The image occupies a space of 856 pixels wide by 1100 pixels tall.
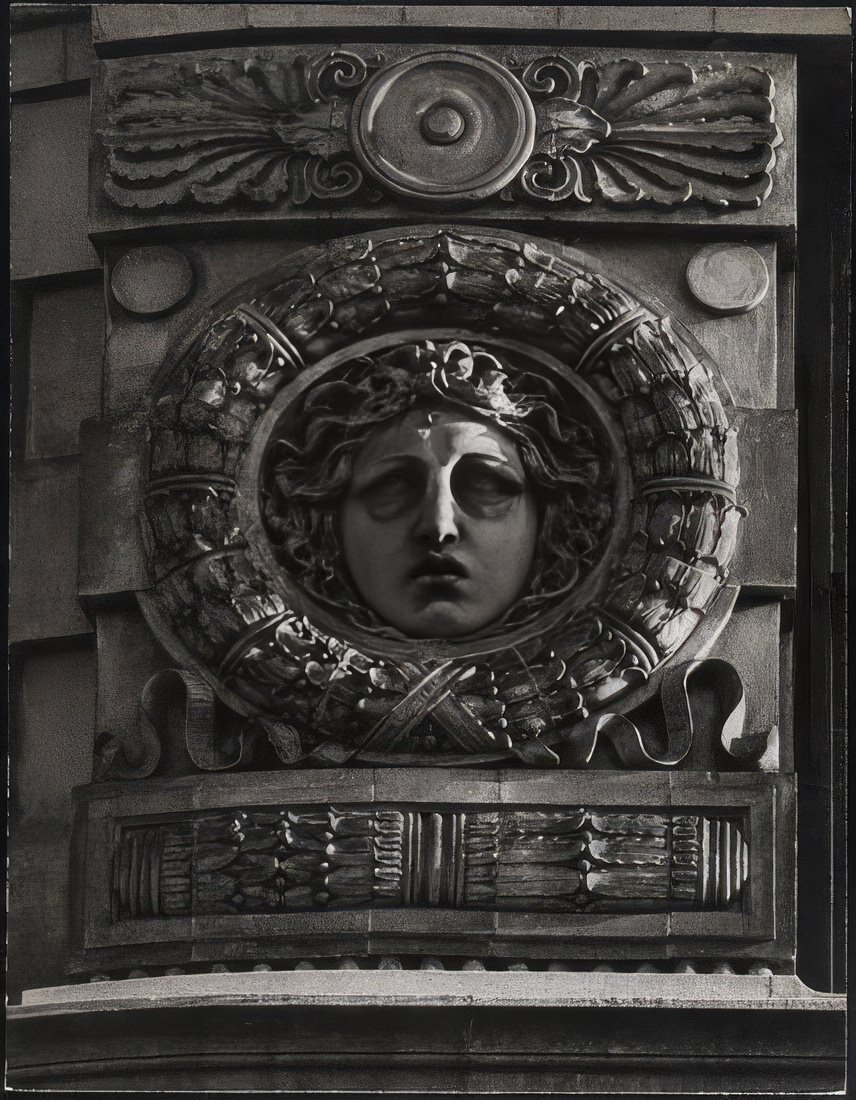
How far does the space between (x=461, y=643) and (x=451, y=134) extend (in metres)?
2.72

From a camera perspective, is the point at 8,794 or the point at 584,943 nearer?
the point at 584,943

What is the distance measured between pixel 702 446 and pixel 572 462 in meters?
0.67

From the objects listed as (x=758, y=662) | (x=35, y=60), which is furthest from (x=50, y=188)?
(x=758, y=662)

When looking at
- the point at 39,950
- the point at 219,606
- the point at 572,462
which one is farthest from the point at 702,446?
the point at 39,950

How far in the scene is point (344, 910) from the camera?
12.7m

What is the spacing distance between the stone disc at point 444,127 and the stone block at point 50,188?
158 centimetres

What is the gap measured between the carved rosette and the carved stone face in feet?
0.74

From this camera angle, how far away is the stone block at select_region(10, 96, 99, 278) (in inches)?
551

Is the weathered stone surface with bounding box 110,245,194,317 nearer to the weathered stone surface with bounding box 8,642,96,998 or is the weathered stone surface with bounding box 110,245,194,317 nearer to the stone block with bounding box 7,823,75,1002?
the weathered stone surface with bounding box 8,642,96,998

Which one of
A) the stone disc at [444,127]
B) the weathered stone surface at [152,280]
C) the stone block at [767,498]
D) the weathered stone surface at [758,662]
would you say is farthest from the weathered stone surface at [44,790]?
the stone block at [767,498]

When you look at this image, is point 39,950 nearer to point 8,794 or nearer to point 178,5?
point 8,794

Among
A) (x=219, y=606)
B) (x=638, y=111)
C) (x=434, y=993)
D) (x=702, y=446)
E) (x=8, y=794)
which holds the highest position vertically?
(x=638, y=111)

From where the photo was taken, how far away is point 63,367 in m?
13.9

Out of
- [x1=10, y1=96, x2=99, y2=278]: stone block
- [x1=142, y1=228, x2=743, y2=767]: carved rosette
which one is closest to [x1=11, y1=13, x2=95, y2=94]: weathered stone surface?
[x1=10, y1=96, x2=99, y2=278]: stone block
